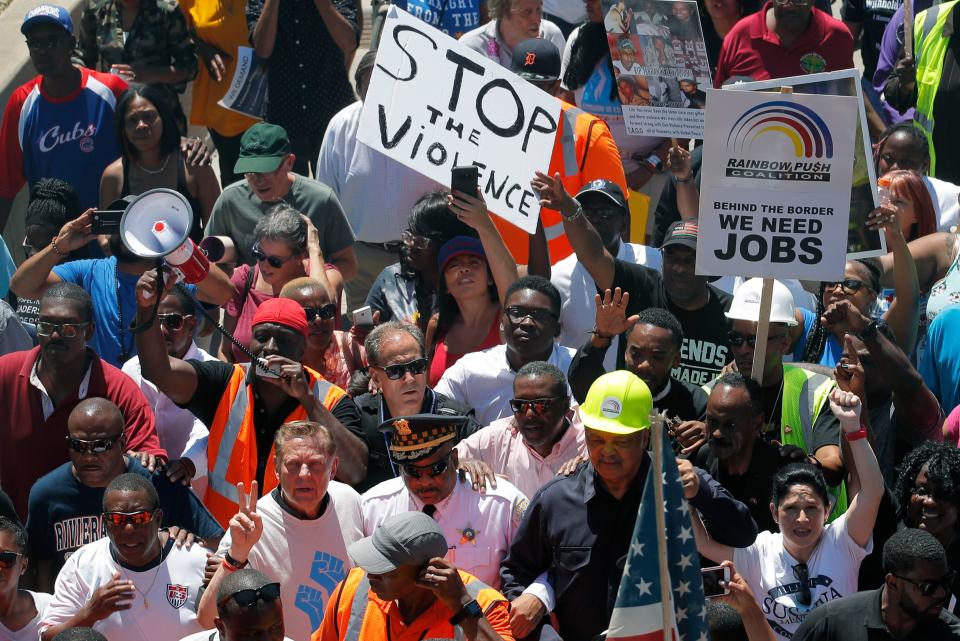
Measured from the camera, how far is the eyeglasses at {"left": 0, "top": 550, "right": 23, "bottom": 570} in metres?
7.04

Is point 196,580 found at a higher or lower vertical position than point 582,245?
lower

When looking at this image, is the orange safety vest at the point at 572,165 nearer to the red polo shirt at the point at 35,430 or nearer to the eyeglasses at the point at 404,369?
the eyeglasses at the point at 404,369

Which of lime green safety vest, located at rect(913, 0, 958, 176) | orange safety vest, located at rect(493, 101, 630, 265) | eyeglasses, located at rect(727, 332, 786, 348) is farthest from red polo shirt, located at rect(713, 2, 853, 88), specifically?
eyeglasses, located at rect(727, 332, 786, 348)

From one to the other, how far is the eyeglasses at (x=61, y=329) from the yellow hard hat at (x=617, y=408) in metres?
2.72

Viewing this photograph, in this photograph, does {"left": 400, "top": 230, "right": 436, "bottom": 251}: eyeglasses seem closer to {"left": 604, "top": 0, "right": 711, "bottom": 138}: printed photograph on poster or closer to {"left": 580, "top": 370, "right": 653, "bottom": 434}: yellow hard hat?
{"left": 604, "top": 0, "right": 711, "bottom": 138}: printed photograph on poster

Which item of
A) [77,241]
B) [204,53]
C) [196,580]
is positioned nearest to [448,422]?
[196,580]

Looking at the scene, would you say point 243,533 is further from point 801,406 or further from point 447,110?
point 447,110

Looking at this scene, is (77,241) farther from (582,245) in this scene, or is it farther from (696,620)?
(696,620)

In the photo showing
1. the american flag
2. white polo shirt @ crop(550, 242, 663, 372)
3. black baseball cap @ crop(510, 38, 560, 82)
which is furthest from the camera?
black baseball cap @ crop(510, 38, 560, 82)

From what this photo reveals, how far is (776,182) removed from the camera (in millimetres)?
7859

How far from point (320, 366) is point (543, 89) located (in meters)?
2.24

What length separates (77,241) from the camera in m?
9.12

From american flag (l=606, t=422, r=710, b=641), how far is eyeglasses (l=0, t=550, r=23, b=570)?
2609 mm

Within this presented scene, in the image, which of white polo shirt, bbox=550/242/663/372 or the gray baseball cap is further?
white polo shirt, bbox=550/242/663/372
